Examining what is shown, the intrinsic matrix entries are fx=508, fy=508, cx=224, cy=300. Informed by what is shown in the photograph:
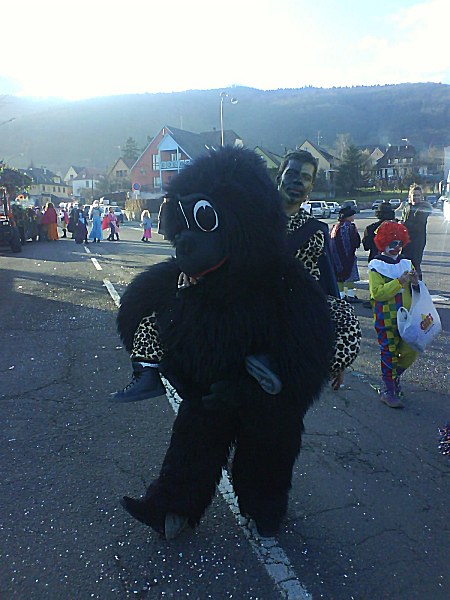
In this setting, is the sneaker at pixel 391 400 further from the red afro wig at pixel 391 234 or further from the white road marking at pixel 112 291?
the white road marking at pixel 112 291

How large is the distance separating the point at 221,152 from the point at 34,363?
4454 millimetres

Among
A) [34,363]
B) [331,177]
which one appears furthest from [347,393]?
[331,177]

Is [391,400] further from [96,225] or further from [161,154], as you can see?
[161,154]

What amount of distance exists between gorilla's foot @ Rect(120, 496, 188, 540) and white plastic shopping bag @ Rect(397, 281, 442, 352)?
2.52 meters

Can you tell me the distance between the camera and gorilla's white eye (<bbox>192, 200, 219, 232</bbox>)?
2.18 meters

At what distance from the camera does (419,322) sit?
4.25 meters

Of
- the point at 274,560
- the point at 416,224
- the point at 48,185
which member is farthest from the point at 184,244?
the point at 48,185

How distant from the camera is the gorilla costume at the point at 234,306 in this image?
2.19m

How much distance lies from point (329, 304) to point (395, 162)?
291ft

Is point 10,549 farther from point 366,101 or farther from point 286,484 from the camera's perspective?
point 366,101

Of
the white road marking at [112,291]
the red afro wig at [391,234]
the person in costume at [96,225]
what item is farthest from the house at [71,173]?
the red afro wig at [391,234]

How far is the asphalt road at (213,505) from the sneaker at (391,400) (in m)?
0.08

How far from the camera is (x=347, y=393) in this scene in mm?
4973

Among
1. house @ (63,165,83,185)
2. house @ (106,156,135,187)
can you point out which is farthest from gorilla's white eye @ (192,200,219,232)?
house @ (63,165,83,185)
